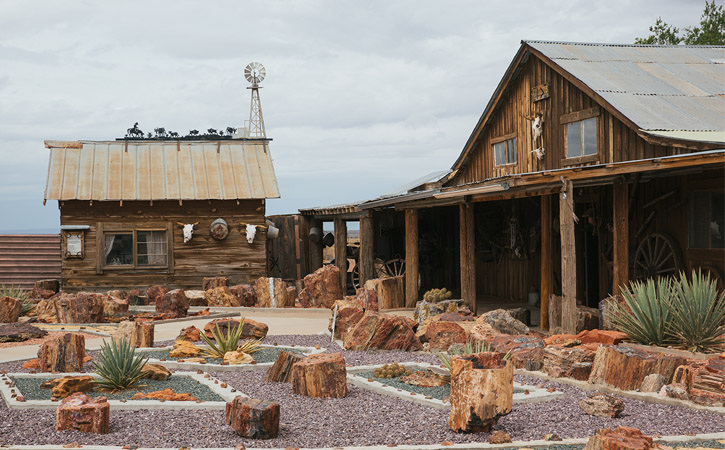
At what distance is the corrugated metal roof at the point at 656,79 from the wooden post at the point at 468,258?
3.31 m

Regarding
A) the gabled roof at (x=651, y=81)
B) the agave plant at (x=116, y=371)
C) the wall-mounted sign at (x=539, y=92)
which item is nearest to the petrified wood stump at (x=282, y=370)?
the agave plant at (x=116, y=371)

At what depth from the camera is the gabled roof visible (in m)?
12.2

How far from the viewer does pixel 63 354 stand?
9109 millimetres

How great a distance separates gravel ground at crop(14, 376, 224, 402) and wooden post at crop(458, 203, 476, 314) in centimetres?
701

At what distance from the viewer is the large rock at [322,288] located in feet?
56.7

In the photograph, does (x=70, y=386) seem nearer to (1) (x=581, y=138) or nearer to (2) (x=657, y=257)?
(2) (x=657, y=257)

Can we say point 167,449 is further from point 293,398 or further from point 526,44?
point 526,44

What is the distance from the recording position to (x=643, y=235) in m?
12.8

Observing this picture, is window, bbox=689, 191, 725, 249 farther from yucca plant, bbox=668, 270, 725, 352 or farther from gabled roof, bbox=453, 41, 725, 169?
yucca plant, bbox=668, 270, 725, 352

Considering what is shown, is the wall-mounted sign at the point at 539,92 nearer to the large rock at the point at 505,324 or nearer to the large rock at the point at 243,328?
the large rock at the point at 505,324

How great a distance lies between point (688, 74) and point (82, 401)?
43.0 ft

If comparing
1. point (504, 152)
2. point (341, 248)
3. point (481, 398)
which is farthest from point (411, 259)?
point (481, 398)

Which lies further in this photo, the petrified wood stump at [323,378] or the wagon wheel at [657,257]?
the wagon wheel at [657,257]

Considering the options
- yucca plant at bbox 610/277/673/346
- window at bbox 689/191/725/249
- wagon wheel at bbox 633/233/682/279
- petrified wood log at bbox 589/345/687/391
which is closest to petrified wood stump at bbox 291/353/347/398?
petrified wood log at bbox 589/345/687/391
